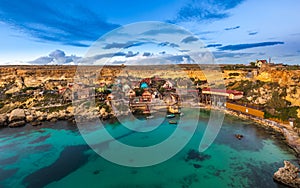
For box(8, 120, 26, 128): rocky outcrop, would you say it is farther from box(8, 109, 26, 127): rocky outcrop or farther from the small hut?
the small hut

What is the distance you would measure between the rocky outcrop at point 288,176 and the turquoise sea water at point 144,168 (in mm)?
299

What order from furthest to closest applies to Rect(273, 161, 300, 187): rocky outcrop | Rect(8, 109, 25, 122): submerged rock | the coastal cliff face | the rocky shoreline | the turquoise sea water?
the coastal cliff face < Rect(8, 109, 25, 122): submerged rock < the rocky shoreline < the turquoise sea water < Rect(273, 161, 300, 187): rocky outcrop

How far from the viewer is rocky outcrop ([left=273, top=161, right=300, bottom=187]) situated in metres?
8.73

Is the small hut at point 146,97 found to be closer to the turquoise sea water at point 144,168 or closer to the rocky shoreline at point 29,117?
the rocky shoreline at point 29,117

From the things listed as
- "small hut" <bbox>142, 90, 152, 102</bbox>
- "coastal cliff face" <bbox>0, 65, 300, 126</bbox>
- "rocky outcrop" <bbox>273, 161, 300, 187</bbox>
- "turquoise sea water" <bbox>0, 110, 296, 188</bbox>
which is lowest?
"turquoise sea water" <bbox>0, 110, 296, 188</bbox>

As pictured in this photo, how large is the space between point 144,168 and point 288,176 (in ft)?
21.0

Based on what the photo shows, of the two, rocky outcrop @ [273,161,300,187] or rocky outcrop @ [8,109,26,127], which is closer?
rocky outcrop @ [273,161,300,187]

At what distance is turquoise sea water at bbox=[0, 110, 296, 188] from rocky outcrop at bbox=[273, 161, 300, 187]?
0.30 metres

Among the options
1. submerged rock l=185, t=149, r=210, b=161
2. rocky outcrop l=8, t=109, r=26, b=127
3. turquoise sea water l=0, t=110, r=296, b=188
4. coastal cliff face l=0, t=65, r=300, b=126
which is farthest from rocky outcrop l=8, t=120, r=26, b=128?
submerged rock l=185, t=149, r=210, b=161

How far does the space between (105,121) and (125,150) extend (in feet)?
24.5

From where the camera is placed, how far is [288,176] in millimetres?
8906

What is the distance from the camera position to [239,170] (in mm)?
10164

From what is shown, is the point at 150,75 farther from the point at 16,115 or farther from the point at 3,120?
the point at 3,120

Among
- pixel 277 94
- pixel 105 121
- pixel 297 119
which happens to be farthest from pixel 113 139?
pixel 277 94
